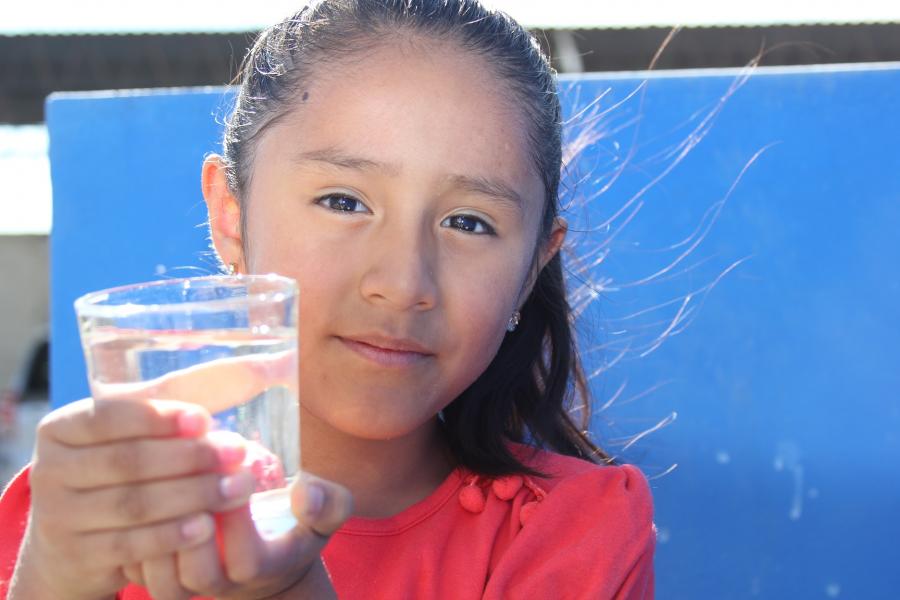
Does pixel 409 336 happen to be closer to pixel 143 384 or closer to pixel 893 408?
pixel 143 384

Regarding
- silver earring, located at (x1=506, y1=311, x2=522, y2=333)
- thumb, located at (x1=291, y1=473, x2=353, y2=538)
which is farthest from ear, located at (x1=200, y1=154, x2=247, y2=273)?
thumb, located at (x1=291, y1=473, x2=353, y2=538)

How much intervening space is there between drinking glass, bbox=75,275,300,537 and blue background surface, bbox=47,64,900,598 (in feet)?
4.59

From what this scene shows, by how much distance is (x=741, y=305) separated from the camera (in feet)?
7.72

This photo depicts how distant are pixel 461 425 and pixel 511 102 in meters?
0.61

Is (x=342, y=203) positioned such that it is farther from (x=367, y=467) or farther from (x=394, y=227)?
(x=367, y=467)

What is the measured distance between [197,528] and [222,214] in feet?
3.33

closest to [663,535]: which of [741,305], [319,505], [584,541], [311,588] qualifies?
[741,305]

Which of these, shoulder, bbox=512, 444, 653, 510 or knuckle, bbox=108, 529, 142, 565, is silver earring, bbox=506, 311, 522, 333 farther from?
knuckle, bbox=108, 529, 142, 565

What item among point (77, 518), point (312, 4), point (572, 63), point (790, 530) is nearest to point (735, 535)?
point (790, 530)

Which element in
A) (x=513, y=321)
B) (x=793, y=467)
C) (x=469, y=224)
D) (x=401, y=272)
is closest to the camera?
(x=401, y=272)

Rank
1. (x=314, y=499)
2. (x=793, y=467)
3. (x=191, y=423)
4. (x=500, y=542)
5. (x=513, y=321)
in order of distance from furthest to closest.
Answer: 1. (x=793, y=467)
2. (x=513, y=321)
3. (x=500, y=542)
4. (x=314, y=499)
5. (x=191, y=423)

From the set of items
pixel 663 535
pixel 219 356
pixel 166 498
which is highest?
pixel 219 356

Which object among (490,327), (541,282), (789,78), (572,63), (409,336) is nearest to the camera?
(409,336)

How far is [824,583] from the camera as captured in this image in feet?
7.46
